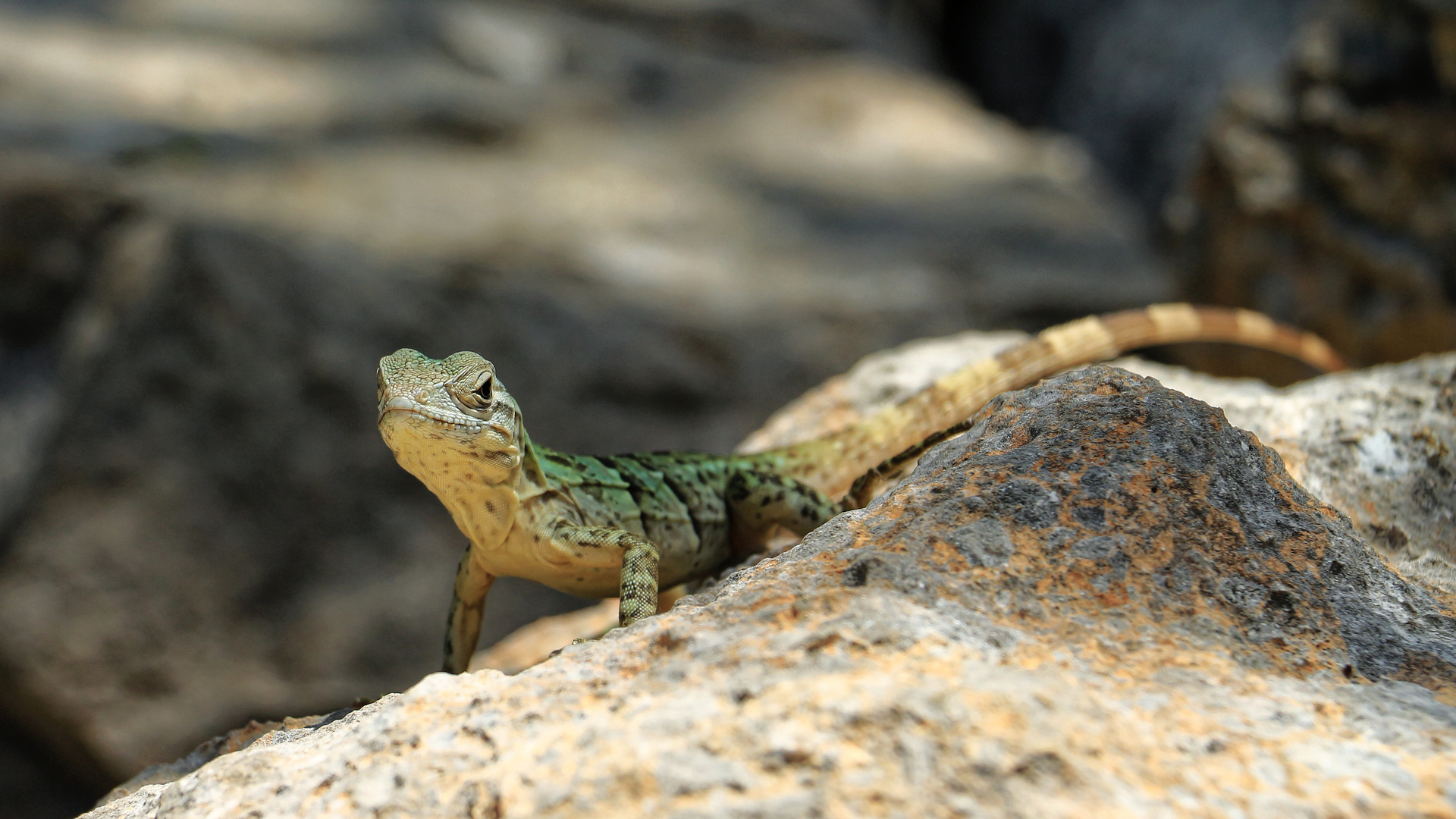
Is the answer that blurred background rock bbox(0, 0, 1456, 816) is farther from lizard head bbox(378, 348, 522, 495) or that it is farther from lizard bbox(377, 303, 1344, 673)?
lizard head bbox(378, 348, 522, 495)

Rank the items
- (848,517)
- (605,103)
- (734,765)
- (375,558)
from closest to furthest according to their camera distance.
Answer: (734,765) → (848,517) → (375,558) → (605,103)

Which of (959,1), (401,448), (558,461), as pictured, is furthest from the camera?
(959,1)

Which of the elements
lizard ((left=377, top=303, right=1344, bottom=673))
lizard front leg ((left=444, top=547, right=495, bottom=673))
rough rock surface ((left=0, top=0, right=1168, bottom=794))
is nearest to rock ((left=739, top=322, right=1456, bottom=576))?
lizard ((left=377, top=303, right=1344, bottom=673))

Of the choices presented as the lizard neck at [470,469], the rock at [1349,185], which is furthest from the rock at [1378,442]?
the rock at [1349,185]

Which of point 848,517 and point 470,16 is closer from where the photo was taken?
point 848,517

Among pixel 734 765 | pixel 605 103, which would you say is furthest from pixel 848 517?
pixel 605 103

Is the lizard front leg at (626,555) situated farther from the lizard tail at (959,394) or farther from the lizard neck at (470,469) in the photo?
the lizard tail at (959,394)

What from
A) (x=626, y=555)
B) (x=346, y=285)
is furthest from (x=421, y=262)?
(x=626, y=555)

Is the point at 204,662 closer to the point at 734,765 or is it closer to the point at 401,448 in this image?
the point at 401,448
